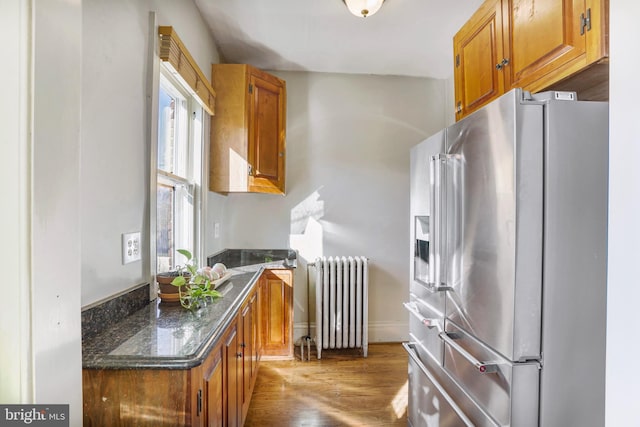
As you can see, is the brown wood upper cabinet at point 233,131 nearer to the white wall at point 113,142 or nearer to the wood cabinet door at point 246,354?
the white wall at point 113,142

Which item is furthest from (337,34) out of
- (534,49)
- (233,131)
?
(534,49)

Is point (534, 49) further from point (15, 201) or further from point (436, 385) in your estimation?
point (15, 201)

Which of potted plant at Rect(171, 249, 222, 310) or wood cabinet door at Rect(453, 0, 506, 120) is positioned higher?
wood cabinet door at Rect(453, 0, 506, 120)

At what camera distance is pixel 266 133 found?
104 inches

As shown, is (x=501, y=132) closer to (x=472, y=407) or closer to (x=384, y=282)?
(x=472, y=407)

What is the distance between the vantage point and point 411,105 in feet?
10.2

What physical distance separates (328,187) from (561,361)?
7.41 ft

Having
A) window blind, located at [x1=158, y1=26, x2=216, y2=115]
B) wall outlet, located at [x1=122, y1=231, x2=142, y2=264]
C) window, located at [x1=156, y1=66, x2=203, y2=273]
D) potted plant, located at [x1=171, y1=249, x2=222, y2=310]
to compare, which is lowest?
potted plant, located at [x1=171, y1=249, x2=222, y2=310]

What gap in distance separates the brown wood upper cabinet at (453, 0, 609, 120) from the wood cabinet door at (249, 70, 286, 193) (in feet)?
4.97

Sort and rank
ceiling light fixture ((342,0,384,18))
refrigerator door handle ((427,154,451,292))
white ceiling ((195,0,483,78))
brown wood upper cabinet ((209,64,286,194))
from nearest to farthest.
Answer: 1. refrigerator door handle ((427,154,451,292))
2. ceiling light fixture ((342,0,384,18))
3. white ceiling ((195,0,483,78))
4. brown wood upper cabinet ((209,64,286,194))

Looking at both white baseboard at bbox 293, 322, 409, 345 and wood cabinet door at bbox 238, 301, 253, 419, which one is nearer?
wood cabinet door at bbox 238, 301, 253, 419

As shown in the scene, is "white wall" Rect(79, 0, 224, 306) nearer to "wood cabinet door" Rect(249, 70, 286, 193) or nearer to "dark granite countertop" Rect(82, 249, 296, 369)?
"dark granite countertop" Rect(82, 249, 296, 369)

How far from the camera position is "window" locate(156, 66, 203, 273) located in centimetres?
190

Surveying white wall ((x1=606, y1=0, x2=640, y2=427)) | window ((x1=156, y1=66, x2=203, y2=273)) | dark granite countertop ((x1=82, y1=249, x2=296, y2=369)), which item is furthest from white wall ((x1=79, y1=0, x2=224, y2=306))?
white wall ((x1=606, y1=0, x2=640, y2=427))
